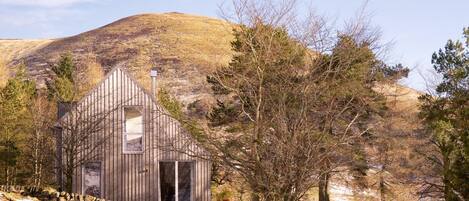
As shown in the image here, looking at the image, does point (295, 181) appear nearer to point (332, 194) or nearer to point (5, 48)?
point (332, 194)

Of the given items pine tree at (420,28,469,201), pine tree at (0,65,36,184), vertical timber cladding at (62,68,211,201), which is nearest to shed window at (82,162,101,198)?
vertical timber cladding at (62,68,211,201)

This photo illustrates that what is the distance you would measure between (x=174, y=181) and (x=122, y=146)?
2654 mm

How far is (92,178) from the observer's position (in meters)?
26.0

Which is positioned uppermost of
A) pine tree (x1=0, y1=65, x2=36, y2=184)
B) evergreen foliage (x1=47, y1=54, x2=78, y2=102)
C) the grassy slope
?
the grassy slope

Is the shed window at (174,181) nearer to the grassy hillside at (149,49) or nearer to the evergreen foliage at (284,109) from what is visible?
the evergreen foliage at (284,109)

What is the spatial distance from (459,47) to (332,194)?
17.6 metres

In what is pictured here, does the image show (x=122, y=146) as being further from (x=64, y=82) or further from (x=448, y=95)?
(x=64, y=82)

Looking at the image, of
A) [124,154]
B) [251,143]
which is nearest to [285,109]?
[251,143]

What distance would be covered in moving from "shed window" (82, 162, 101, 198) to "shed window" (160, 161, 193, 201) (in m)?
2.59

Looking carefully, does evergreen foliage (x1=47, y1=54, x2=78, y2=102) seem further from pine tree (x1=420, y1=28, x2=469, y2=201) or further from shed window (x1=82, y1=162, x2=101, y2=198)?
pine tree (x1=420, y1=28, x2=469, y2=201)

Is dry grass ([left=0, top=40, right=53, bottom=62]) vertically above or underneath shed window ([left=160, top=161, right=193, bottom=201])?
above

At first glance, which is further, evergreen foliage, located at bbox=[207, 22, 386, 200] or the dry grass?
the dry grass

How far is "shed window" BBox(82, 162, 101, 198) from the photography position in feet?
84.8

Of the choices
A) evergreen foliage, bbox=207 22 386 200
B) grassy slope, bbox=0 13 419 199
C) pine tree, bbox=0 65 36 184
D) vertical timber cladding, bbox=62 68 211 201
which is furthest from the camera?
grassy slope, bbox=0 13 419 199
